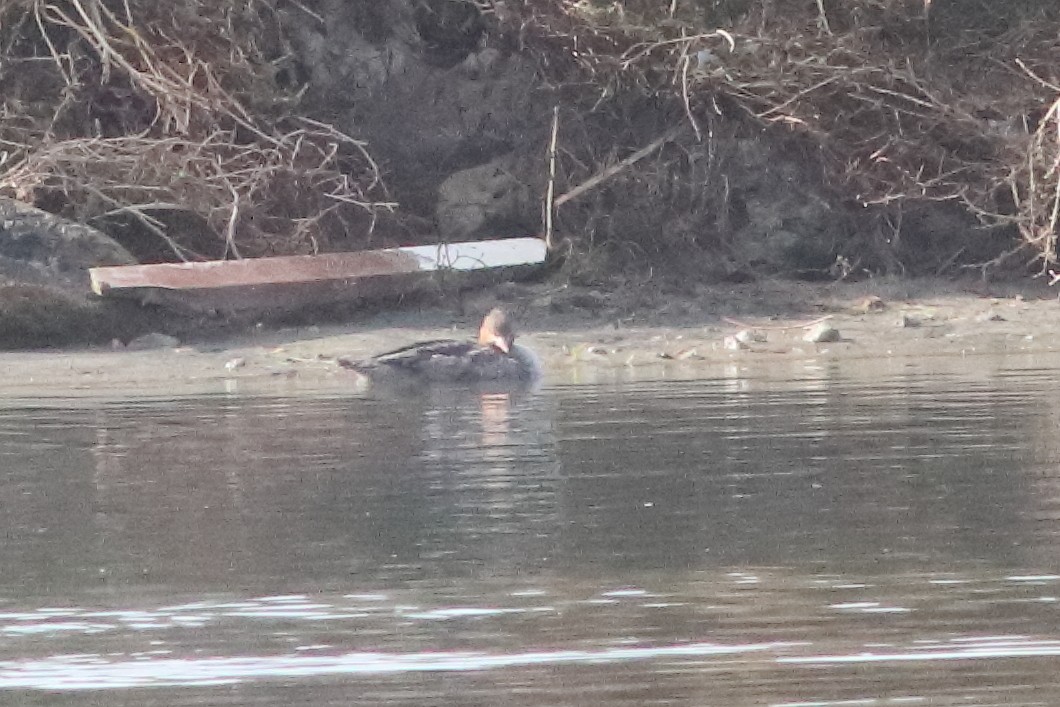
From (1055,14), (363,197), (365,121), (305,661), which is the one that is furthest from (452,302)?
(305,661)

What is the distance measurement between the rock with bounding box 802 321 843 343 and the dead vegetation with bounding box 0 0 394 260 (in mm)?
3001

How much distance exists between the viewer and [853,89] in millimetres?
13695

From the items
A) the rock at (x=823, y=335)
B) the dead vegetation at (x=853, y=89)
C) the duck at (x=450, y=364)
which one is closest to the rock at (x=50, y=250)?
the duck at (x=450, y=364)

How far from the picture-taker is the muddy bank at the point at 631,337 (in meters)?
11.1

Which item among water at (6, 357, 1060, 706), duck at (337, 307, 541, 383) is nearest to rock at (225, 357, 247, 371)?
duck at (337, 307, 541, 383)

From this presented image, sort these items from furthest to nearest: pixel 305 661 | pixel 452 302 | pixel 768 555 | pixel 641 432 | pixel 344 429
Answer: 1. pixel 452 302
2. pixel 344 429
3. pixel 641 432
4. pixel 768 555
5. pixel 305 661

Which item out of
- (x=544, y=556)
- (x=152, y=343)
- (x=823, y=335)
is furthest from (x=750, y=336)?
(x=544, y=556)

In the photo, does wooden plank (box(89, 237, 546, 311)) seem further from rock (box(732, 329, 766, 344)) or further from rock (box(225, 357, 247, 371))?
rock (box(732, 329, 766, 344))

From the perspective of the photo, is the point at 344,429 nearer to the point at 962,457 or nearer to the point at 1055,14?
the point at 962,457

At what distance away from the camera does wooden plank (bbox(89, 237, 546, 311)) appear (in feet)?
40.2

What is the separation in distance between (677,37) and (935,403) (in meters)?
5.57

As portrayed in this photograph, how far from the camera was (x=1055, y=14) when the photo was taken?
544 inches

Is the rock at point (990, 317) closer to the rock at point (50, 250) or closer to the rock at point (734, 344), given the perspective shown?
the rock at point (734, 344)

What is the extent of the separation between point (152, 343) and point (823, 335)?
155 inches
